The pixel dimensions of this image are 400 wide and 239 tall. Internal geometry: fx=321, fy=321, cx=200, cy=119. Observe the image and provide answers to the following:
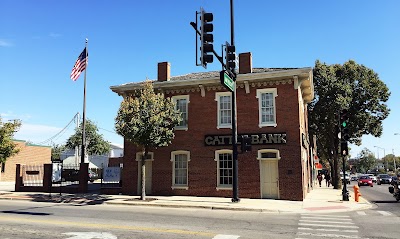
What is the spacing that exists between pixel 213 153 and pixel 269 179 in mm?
3843

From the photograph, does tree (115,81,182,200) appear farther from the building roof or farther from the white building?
the white building

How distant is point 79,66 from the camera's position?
24.9 m

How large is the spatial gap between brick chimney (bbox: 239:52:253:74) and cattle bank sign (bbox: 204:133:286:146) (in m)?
4.38

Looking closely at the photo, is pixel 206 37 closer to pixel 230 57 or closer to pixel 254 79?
pixel 230 57

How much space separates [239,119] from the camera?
67.4 feet

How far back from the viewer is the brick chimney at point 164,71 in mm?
23469

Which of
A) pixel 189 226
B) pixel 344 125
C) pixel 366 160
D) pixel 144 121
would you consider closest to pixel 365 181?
pixel 344 125

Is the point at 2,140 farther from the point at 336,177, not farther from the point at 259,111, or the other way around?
the point at 336,177

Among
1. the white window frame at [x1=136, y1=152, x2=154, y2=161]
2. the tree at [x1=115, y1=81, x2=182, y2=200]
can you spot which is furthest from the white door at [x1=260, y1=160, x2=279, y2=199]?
the white window frame at [x1=136, y1=152, x2=154, y2=161]

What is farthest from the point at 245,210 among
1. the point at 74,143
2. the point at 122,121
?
the point at 74,143

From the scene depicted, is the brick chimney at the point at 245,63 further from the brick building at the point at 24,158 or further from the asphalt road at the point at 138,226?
the brick building at the point at 24,158

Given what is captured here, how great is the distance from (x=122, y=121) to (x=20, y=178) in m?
11.7

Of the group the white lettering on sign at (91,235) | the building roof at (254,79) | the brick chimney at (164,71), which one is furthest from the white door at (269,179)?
the white lettering on sign at (91,235)

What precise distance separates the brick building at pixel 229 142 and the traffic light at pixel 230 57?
5035 mm
